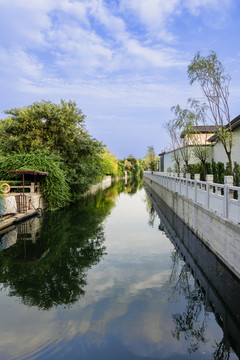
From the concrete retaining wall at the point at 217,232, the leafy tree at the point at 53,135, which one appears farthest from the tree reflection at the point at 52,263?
the leafy tree at the point at 53,135

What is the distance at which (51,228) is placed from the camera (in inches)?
523

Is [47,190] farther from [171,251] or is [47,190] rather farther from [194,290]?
[194,290]

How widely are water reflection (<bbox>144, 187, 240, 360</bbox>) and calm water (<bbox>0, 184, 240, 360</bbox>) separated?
0.8 inches

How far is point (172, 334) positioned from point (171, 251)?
17.3 feet

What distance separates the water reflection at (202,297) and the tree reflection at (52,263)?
94.8 inches

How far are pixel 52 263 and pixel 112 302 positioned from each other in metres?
3.25

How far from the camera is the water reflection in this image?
4.59 meters

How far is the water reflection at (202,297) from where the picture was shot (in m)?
4.59

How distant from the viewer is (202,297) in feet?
20.2

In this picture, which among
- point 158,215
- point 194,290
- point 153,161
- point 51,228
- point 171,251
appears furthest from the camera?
point 153,161

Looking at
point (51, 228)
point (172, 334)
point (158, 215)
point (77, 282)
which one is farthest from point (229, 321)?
point (158, 215)

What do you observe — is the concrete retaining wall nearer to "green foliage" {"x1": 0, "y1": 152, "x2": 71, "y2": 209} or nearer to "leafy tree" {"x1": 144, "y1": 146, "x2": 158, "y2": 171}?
"green foliage" {"x1": 0, "y1": 152, "x2": 71, "y2": 209}

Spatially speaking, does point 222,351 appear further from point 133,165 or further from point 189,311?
point 133,165

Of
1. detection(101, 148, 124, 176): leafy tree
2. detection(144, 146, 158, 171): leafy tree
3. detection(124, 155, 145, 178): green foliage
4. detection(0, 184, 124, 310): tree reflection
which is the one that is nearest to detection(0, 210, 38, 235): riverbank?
detection(0, 184, 124, 310): tree reflection
